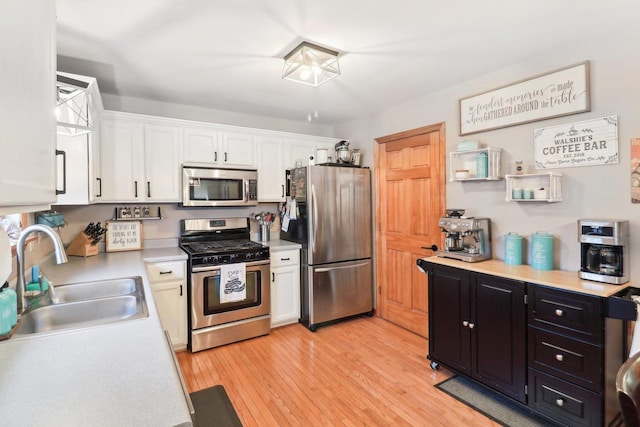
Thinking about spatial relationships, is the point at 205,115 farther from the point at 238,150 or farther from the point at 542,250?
the point at 542,250

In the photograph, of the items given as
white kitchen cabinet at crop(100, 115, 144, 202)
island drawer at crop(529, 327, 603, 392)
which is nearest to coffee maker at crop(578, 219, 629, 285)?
island drawer at crop(529, 327, 603, 392)

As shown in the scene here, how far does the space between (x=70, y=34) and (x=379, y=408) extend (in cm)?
312

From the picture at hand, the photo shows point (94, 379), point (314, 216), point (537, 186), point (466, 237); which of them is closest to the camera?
point (94, 379)

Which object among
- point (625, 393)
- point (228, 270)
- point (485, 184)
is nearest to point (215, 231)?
point (228, 270)

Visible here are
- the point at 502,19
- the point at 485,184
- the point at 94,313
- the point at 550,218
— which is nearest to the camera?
the point at 94,313

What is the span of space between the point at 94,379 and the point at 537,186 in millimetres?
2824

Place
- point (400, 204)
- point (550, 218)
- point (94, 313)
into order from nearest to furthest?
point (94, 313) < point (550, 218) < point (400, 204)

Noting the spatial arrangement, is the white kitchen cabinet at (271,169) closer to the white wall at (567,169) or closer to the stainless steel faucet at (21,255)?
the white wall at (567,169)

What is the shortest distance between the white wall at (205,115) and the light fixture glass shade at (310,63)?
1.46 m

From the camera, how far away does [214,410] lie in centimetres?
131

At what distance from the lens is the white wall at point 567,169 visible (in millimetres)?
2008

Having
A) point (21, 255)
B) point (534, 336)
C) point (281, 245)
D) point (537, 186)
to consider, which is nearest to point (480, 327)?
point (534, 336)

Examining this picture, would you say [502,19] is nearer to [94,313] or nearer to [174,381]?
[174,381]

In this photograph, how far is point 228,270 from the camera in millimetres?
3033
